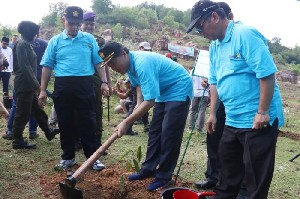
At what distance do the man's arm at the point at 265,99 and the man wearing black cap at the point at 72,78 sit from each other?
248 cm

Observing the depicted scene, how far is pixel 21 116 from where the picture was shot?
5.38 m

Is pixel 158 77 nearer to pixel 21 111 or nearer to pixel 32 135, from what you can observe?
pixel 21 111

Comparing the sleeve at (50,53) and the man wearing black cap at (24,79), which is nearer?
the sleeve at (50,53)

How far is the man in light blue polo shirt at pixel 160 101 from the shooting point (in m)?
3.41

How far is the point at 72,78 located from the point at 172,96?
1.32 meters

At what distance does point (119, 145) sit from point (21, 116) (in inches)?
66.5

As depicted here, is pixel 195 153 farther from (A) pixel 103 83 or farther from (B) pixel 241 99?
(B) pixel 241 99

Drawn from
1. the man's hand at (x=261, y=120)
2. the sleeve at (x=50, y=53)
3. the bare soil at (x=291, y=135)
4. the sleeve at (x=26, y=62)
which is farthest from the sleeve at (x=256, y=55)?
the bare soil at (x=291, y=135)

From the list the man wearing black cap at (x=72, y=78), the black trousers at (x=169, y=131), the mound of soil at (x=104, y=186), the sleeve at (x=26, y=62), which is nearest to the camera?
the mound of soil at (x=104, y=186)

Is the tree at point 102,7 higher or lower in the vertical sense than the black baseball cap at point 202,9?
higher

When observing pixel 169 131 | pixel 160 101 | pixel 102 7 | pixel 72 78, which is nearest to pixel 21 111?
pixel 72 78

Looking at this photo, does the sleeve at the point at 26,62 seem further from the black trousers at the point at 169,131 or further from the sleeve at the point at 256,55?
the sleeve at the point at 256,55

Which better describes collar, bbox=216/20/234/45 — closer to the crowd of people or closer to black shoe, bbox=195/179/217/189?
the crowd of people

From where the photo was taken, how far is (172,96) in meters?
3.95
